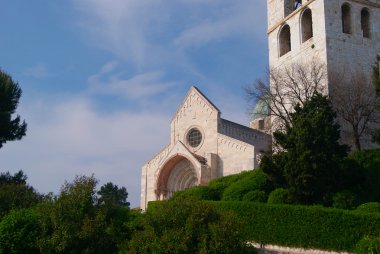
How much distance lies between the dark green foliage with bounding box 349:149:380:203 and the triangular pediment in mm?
11411

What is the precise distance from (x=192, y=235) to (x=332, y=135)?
28.2 feet

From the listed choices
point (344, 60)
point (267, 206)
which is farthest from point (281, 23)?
point (267, 206)

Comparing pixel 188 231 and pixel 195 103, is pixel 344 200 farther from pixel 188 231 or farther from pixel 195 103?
pixel 195 103

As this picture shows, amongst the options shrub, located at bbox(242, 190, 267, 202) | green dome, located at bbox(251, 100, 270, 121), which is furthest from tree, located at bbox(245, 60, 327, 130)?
shrub, located at bbox(242, 190, 267, 202)

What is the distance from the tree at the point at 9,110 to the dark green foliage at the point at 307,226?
1661 centimetres

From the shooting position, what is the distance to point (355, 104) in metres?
29.4

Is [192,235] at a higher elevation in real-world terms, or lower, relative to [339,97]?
lower

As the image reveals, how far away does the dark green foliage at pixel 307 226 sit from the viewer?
18406mm

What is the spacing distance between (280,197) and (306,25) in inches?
700

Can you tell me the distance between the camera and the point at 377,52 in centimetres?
3472

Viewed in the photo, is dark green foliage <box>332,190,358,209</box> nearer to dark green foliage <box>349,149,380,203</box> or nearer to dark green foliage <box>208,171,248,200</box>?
dark green foliage <box>349,149,380,203</box>

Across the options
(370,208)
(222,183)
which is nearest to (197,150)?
(222,183)

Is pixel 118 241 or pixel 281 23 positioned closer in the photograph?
pixel 118 241

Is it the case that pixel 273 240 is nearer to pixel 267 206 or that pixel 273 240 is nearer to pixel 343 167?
pixel 267 206
